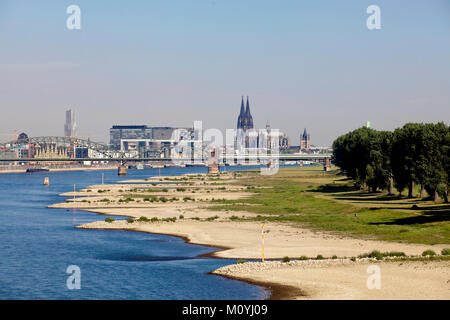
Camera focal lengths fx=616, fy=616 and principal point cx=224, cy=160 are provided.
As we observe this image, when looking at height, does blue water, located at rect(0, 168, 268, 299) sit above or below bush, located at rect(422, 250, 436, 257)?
below

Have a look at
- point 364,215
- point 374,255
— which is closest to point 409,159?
point 364,215

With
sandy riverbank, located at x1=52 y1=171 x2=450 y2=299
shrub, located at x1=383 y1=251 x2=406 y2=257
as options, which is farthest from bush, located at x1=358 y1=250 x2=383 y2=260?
sandy riverbank, located at x1=52 y1=171 x2=450 y2=299

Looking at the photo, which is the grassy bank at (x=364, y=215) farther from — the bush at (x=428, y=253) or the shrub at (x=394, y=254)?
the shrub at (x=394, y=254)

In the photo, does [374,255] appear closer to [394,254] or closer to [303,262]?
[394,254]

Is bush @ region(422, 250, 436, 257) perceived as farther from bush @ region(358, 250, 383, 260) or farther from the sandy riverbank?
bush @ region(358, 250, 383, 260)

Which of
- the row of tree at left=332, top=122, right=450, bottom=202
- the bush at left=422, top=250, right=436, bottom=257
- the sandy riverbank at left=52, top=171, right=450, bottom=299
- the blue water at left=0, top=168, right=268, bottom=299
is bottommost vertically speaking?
the blue water at left=0, top=168, right=268, bottom=299

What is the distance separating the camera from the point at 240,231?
81.8 m

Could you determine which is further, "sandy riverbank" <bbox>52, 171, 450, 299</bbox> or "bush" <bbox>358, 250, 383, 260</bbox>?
"bush" <bbox>358, 250, 383, 260</bbox>

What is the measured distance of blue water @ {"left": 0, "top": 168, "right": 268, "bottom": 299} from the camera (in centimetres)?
4762

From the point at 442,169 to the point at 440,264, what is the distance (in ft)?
157

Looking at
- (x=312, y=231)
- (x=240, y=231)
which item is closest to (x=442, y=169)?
Result: (x=312, y=231)

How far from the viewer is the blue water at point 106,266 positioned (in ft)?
156

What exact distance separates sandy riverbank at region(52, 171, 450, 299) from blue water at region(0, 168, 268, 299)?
277cm

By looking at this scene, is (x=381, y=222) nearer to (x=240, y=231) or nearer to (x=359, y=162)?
(x=240, y=231)
